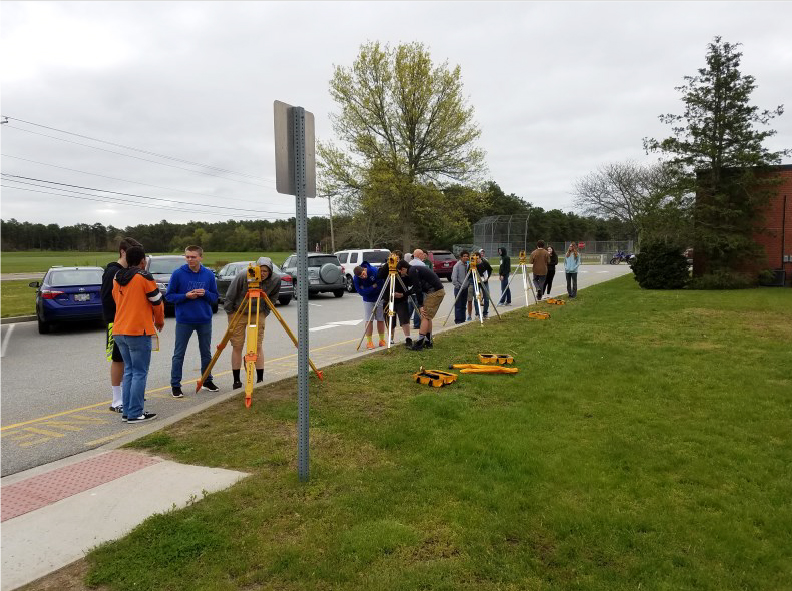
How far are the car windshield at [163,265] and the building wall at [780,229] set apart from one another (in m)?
21.8

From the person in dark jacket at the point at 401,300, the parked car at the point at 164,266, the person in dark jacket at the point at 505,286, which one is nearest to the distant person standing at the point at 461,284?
the person in dark jacket at the point at 401,300

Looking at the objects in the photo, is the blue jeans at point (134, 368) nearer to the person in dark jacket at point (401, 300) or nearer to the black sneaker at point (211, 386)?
the black sneaker at point (211, 386)

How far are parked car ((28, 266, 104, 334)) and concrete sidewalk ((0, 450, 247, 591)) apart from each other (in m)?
8.87

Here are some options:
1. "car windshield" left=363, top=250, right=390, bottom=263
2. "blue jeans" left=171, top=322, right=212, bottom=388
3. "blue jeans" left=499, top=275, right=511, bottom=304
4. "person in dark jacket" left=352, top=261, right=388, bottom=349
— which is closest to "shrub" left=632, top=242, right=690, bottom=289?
"blue jeans" left=499, top=275, right=511, bottom=304

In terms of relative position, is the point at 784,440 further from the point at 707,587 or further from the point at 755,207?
the point at 755,207

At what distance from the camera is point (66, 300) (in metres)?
12.3

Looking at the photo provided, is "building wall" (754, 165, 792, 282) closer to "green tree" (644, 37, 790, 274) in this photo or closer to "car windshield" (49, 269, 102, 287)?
"green tree" (644, 37, 790, 274)

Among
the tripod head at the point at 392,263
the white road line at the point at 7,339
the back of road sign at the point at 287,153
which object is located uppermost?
the back of road sign at the point at 287,153

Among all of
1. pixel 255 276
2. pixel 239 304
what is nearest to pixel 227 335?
pixel 239 304

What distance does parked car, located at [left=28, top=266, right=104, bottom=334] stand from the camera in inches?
480

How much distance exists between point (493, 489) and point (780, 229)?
23.9 meters

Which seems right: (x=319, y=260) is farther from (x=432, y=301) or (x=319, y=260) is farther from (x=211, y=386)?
(x=211, y=386)

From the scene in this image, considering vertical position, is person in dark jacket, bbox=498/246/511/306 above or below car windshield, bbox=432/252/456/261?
below

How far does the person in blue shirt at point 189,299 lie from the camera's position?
6.63 m
